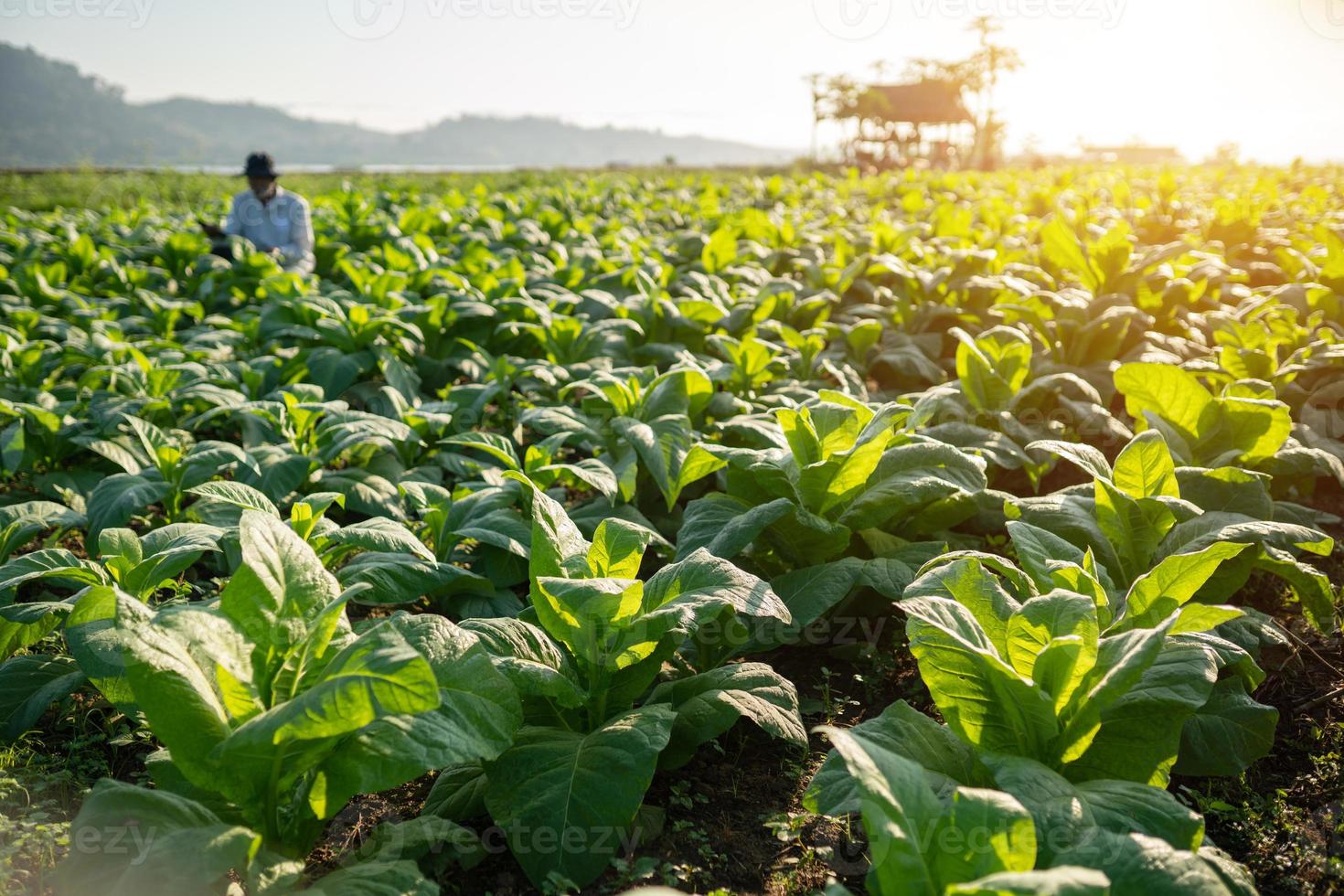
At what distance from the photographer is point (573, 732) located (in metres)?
2.05

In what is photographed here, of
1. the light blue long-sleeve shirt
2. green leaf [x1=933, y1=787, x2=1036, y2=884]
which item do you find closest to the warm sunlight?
green leaf [x1=933, y1=787, x2=1036, y2=884]

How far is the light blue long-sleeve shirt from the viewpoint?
27.8 ft

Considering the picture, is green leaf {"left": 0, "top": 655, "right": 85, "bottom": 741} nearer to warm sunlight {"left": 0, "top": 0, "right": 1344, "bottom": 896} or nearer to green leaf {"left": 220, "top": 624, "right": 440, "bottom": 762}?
warm sunlight {"left": 0, "top": 0, "right": 1344, "bottom": 896}

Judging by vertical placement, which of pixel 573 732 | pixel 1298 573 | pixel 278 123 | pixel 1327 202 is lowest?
pixel 573 732

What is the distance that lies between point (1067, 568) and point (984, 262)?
454 cm

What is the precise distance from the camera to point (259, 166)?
8680 mm

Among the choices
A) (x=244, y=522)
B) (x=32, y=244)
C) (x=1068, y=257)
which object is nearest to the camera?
(x=244, y=522)

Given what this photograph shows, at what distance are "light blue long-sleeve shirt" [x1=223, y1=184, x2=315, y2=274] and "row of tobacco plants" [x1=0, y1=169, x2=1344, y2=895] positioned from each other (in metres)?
2.87

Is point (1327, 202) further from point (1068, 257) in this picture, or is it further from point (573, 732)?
point (573, 732)

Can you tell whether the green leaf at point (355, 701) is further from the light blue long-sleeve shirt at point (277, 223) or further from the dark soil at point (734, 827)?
the light blue long-sleeve shirt at point (277, 223)

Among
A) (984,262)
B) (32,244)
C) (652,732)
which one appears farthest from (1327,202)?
(32,244)

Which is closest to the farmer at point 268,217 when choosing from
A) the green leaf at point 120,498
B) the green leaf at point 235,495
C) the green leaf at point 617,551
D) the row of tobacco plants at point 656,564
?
the row of tobacco plants at point 656,564

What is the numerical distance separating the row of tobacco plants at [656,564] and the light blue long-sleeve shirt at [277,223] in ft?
9.43

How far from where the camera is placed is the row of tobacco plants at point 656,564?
1.58 metres
